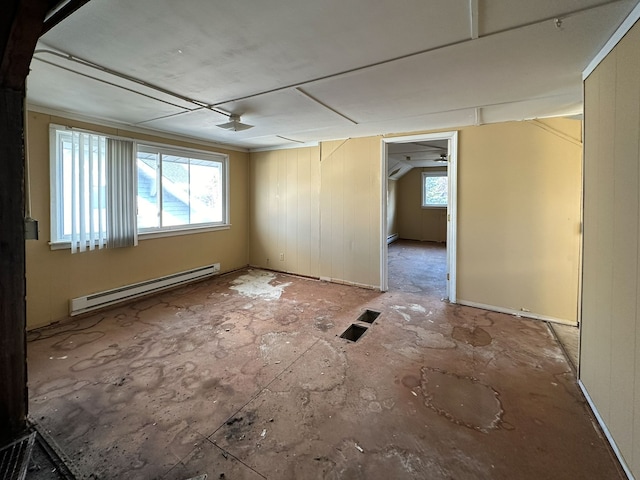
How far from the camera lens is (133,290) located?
3771mm

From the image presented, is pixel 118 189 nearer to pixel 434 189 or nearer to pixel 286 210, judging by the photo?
pixel 286 210

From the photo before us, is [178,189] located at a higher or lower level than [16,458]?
higher

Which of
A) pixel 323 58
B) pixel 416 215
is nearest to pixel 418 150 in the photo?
pixel 416 215

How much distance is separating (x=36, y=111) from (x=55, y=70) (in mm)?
1287

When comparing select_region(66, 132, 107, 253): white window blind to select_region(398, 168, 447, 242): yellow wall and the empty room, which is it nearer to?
the empty room

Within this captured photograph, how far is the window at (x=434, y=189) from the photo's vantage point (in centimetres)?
878

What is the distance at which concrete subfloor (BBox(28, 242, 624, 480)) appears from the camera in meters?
1.48

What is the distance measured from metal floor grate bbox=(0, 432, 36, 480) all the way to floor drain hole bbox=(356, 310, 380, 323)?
104 inches

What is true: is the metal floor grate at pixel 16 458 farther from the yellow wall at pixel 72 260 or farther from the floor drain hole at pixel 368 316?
the floor drain hole at pixel 368 316

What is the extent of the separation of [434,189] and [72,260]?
8.71 m

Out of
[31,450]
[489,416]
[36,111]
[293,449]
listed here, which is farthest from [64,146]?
[489,416]

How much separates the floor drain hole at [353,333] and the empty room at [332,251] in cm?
3

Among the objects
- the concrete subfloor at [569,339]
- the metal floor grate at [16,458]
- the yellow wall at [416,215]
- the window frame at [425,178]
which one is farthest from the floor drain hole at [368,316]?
the window frame at [425,178]

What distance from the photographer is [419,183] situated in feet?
29.7
